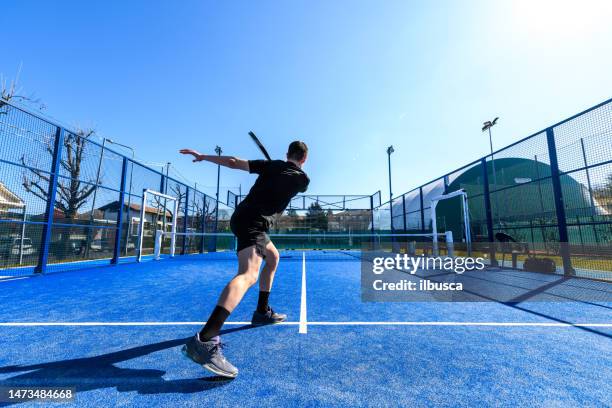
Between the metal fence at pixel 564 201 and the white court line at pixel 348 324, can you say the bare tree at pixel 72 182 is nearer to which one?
the white court line at pixel 348 324

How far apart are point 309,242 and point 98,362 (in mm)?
18623

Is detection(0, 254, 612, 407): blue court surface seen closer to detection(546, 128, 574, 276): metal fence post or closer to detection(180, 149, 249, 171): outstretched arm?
detection(180, 149, 249, 171): outstretched arm

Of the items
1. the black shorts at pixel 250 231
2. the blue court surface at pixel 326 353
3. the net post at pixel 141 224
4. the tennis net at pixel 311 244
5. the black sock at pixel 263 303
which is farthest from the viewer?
the tennis net at pixel 311 244

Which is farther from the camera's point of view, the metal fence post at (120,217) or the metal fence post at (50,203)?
the metal fence post at (120,217)

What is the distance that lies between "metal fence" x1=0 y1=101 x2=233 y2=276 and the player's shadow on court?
5.95m

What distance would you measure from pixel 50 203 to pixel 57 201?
1305 mm

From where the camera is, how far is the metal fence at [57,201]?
19.5ft

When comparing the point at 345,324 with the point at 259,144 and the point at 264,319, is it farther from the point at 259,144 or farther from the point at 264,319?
the point at 259,144

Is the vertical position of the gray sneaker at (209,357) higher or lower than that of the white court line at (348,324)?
higher

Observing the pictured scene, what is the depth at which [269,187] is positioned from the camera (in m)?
2.27

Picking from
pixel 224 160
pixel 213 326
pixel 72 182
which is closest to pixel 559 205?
pixel 224 160

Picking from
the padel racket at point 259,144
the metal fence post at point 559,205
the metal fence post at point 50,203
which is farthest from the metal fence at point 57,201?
the metal fence post at point 559,205

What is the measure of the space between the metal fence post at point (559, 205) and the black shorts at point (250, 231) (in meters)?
7.52

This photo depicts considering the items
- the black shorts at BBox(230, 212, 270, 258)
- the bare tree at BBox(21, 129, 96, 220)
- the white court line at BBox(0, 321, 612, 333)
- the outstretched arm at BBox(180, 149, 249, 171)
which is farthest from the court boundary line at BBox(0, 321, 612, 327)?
the bare tree at BBox(21, 129, 96, 220)
